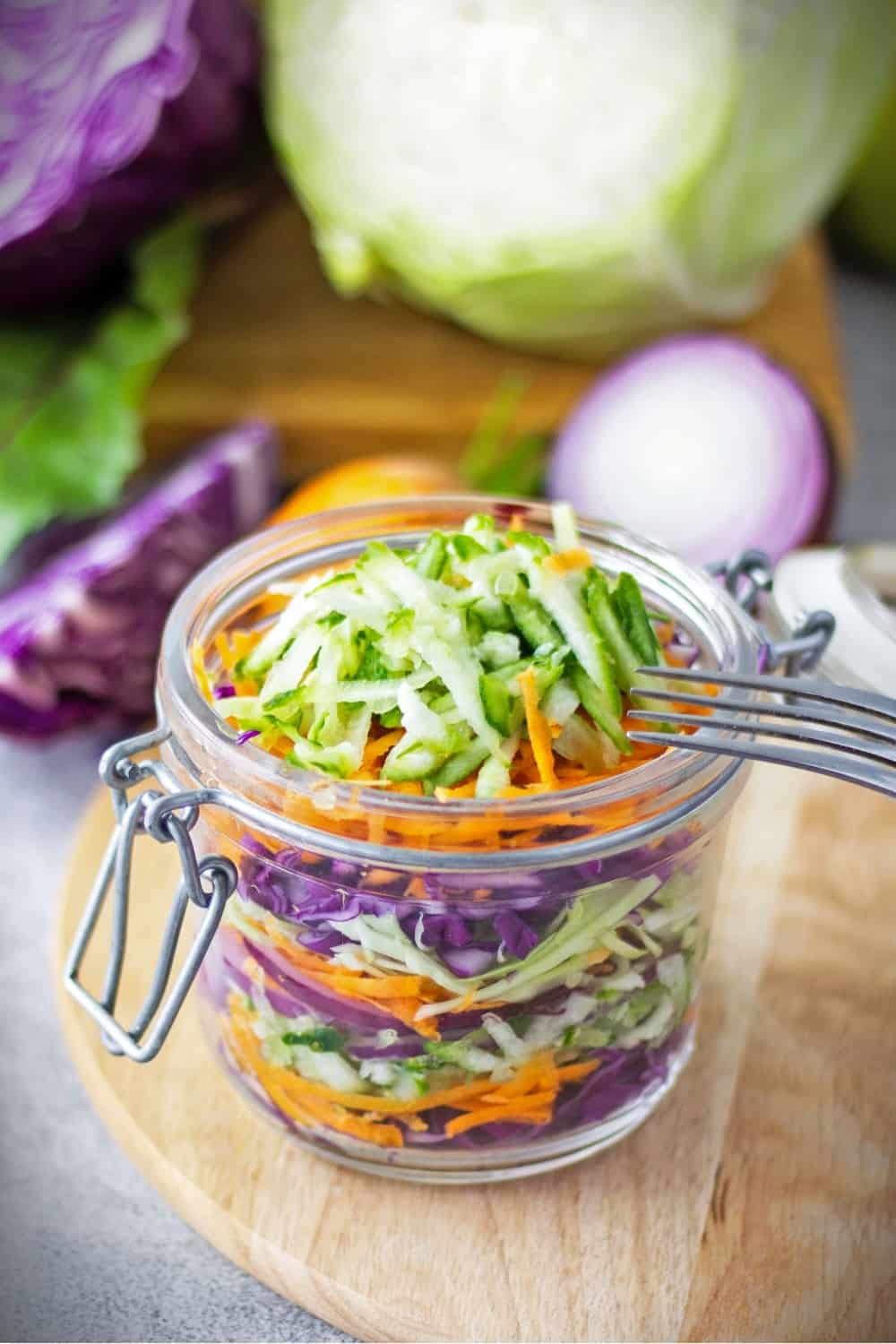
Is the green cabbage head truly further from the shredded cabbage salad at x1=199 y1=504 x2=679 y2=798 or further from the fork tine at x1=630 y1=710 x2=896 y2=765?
the fork tine at x1=630 y1=710 x2=896 y2=765

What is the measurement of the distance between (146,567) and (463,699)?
92cm

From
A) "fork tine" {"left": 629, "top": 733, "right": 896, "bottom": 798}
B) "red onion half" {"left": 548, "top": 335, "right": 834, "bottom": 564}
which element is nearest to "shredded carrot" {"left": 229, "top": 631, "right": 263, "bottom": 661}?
"fork tine" {"left": 629, "top": 733, "right": 896, "bottom": 798}

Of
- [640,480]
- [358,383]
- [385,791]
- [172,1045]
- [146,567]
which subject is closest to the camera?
[385,791]

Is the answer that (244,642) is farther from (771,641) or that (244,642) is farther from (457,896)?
(771,641)

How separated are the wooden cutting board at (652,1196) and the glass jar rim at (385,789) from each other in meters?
0.35

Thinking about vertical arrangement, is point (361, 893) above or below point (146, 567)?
above

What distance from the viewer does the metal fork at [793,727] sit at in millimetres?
993

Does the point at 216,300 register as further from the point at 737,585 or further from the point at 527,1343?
the point at 527,1343

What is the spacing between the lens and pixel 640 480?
2.05m

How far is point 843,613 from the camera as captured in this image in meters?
1.25

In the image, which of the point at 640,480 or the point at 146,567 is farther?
the point at 640,480

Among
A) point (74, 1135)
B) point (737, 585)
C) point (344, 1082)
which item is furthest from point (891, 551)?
point (74, 1135)

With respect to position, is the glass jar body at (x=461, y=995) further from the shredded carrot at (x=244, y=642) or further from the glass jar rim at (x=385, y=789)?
the shredded carrot at (x=244, y=642)

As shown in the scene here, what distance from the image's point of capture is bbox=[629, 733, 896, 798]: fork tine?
98 cm
